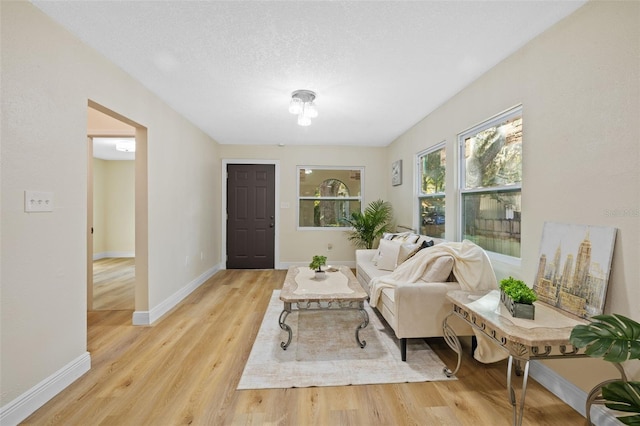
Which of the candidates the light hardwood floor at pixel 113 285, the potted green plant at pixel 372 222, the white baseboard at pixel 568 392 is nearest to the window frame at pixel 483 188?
the white baseboard at pixel 568 392

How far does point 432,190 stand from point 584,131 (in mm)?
2206

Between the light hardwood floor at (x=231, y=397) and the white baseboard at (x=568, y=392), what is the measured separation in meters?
0.05

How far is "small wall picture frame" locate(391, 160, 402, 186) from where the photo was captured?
4.86 meters

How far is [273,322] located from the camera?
304 cm

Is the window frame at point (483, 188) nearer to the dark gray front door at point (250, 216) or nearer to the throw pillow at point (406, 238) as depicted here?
the throw pillow at point (406, 238)

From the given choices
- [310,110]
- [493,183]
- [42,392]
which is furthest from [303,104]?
[42,392]

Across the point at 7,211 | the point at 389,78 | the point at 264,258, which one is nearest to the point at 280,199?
the point at 264,258

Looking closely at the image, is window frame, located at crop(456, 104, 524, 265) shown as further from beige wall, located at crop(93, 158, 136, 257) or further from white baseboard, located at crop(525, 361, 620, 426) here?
beige wall, located at crop(93, 158, 136, 257)

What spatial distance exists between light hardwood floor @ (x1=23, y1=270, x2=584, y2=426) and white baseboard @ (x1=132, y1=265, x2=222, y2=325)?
361 mm

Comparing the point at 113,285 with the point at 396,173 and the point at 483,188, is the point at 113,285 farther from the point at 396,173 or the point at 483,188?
the point at 483,188

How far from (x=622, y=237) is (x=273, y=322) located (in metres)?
2.76

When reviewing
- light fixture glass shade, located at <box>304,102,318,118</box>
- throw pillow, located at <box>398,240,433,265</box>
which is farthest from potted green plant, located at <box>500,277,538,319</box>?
light fixture glass shade, located at <box>304,102,318,118</box>

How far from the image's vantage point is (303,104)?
3133mm

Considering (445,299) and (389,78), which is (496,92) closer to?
(389,78)
